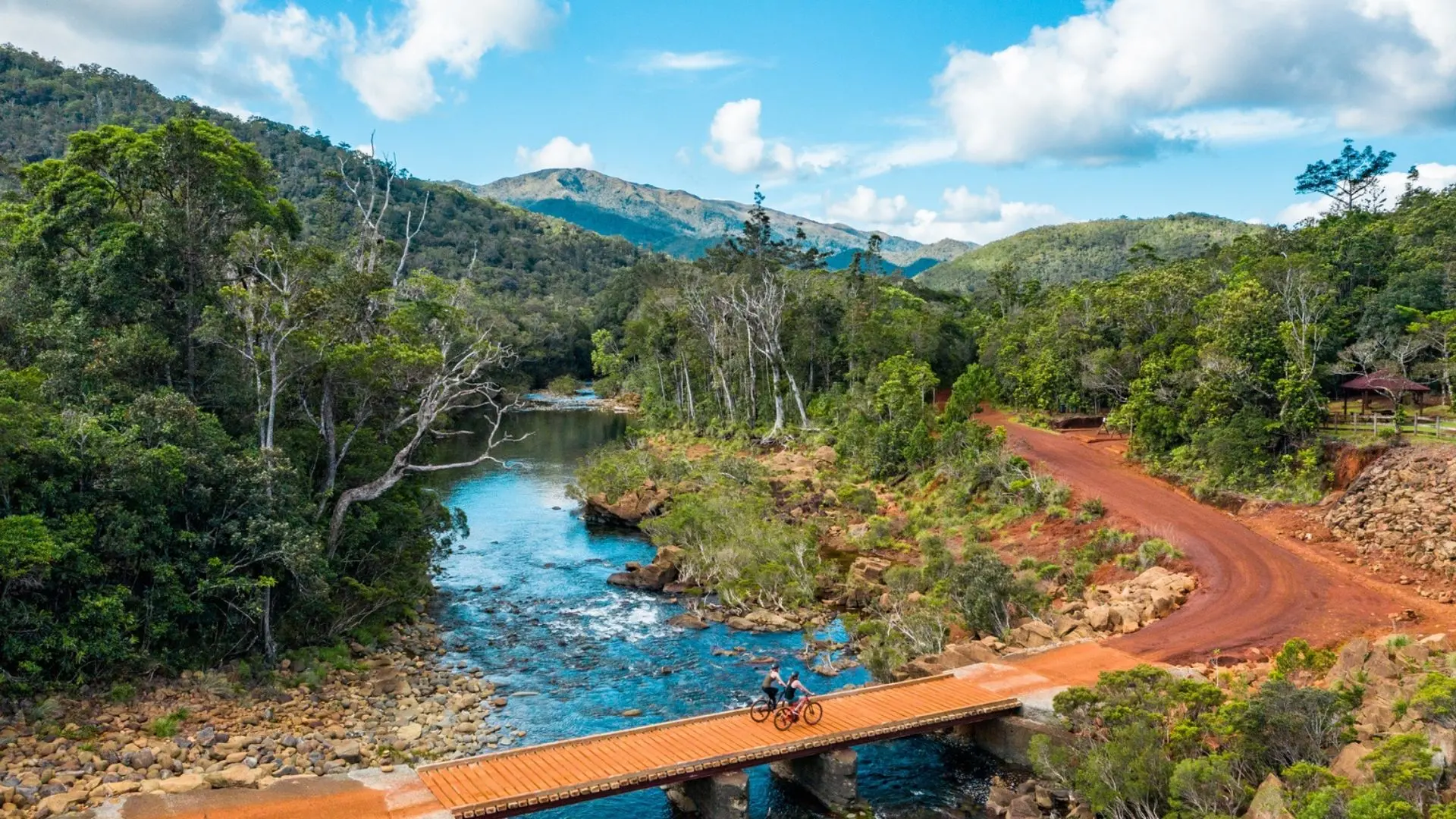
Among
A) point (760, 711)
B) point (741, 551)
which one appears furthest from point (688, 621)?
point (760, 711)

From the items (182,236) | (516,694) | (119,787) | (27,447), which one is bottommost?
(516,694)

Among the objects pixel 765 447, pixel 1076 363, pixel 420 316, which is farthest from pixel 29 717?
pixel 1076 363

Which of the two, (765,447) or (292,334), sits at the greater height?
(292,334)

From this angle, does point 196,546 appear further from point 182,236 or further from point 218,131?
point 218,131

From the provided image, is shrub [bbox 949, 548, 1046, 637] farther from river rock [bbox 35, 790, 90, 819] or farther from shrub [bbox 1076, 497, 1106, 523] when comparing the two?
river rock [bbox 35, 790, 90, 819]

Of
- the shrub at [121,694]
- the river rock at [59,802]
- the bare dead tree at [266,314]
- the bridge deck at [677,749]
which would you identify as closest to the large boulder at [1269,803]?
the bridge deck at [677,749]

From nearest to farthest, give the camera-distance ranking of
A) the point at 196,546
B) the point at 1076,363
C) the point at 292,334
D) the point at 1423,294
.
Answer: the point at 196,546 → the point at 292,334 → the point at 1423,294 → the point at 1076,363

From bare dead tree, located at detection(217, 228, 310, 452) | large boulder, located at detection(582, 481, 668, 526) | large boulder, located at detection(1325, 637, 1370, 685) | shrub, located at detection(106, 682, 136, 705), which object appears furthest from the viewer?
large boulder, located at detection(582, 481, 668, 526)

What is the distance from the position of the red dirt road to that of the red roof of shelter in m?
7.60

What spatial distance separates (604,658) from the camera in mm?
26672

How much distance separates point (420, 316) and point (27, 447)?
11.4 meters

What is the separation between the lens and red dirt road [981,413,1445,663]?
21.8 meters

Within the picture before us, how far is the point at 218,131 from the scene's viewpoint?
25.0 meters

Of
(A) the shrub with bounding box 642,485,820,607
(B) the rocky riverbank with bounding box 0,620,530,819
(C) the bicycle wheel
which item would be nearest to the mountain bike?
(C) the bicycle wheel
